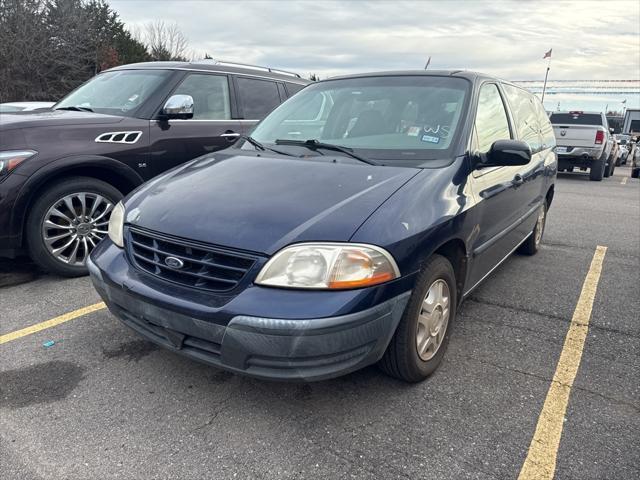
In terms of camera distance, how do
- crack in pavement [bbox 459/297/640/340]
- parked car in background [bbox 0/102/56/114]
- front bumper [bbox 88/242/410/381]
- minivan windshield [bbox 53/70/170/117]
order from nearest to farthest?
1. front bumper [bbox 88/242/410/381]
2. crack in pavement [bbox 459/297/640/340]
3. minivan windshield [bbox 53/70/170/117]
4. parked car in background [bbox 0/102/56/114]

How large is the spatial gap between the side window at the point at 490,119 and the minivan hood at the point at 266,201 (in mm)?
786

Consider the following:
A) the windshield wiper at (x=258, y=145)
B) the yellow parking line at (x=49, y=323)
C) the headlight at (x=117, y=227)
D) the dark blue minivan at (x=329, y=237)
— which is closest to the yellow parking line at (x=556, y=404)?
the dark blue minivan at (x=329, y=237)

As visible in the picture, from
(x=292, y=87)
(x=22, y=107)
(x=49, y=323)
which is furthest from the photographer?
(x=292, y=87)

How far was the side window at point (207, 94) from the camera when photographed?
4.92 meters

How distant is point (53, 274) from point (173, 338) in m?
2.48

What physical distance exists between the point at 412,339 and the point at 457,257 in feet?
2.19

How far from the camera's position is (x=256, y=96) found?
5578mm

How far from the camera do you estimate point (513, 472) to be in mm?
2096

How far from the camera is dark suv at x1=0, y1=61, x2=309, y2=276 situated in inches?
148

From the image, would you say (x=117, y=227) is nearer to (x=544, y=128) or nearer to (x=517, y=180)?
(x=517, y=180)

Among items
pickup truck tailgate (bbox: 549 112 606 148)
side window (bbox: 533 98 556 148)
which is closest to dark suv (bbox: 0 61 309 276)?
side window (bbox: 533 98 556 148)

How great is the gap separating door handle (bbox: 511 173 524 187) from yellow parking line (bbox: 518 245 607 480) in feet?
3.52

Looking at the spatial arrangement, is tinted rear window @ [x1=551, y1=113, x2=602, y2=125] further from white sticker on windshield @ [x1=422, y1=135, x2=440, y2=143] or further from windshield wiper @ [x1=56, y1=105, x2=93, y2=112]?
windshield wiper @ [x1=56, y1=105, x2=93, y2=112]

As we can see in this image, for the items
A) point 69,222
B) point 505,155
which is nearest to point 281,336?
point 505,155
